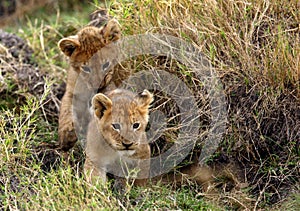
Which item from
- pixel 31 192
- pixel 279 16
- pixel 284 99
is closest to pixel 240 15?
pixel 279 16

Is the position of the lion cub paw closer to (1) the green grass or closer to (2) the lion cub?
(1) the green grass

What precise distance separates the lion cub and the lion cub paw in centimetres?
77

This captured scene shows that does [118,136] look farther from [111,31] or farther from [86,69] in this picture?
[111,31]

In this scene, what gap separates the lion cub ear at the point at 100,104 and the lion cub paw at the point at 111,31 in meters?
1.01

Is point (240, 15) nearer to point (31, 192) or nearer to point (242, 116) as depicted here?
point (242, 116)

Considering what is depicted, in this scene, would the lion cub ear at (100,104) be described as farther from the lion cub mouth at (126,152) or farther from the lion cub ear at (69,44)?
the lion cub ear at (69,44)

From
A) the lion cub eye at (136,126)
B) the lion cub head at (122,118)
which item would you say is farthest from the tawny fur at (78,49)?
the lion cub eye at (136,126)

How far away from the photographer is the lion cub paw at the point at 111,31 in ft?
20.1

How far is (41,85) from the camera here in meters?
7.12

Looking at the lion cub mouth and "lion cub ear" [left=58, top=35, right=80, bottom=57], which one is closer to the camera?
the lion cub mouth

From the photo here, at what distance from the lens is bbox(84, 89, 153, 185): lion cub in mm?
5184

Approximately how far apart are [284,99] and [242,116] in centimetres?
36

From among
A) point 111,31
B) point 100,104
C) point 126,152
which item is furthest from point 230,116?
point 111,31

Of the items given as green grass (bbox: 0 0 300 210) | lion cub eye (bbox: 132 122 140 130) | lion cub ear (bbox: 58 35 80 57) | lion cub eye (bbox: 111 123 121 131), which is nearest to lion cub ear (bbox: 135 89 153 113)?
lion cub eye (bbox: 132 122 140 130)
